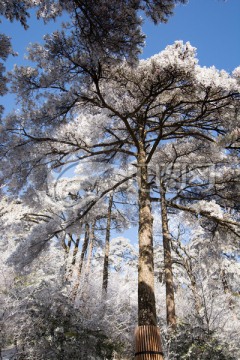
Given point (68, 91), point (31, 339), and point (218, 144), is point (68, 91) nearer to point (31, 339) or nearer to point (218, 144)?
point (218, 144)

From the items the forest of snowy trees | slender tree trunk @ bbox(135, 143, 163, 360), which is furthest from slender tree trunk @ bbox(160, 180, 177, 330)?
slender tree trunk @ bbox(135, 143, 163, 360)

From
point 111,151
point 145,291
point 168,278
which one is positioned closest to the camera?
point 145,291

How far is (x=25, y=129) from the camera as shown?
6.22 metres

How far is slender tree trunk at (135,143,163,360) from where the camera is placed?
3.18 m

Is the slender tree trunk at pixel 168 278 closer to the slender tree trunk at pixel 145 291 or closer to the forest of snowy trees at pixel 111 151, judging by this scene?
the forest of snowy trees at pixel 111 151

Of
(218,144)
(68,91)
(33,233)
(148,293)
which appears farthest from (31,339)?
(218,144)

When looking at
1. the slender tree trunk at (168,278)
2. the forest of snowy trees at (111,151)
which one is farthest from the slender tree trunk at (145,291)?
the slender tree trunk at (168,278)

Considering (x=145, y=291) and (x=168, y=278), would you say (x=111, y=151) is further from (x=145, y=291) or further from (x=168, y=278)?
(x=168, y=278)

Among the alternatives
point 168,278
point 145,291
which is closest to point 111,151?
point 145,291

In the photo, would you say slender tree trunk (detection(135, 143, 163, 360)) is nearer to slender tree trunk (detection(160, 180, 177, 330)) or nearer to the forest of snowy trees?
the forest of snowy trees

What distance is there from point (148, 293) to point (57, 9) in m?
5.06

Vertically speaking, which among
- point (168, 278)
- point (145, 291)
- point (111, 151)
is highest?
point (111, 151)

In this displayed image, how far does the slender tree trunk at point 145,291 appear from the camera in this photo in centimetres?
318

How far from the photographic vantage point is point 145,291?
4.52m
